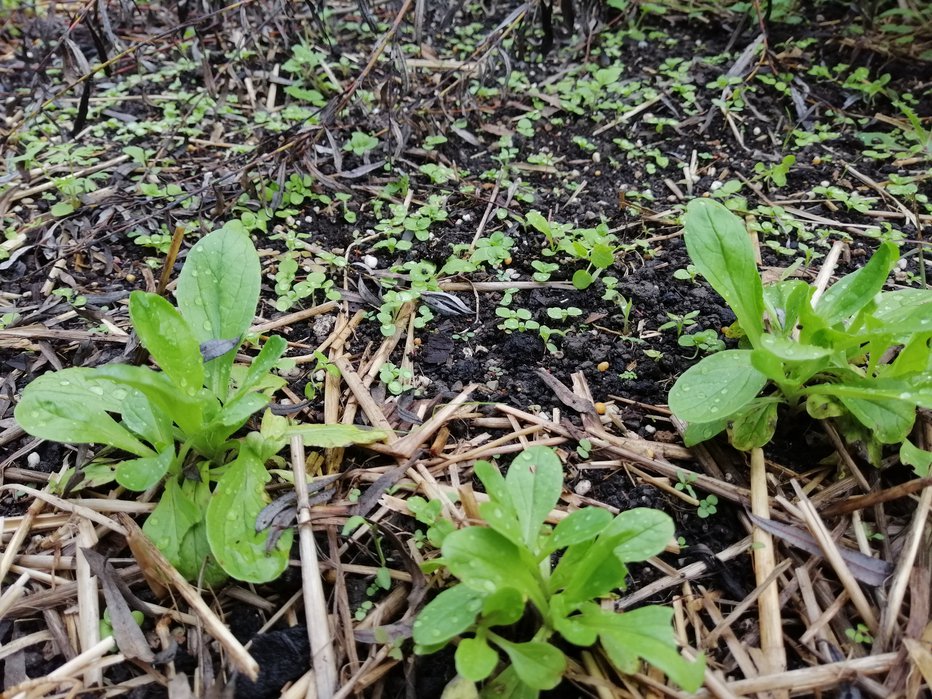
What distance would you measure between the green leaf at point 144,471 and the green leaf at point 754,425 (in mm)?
1206

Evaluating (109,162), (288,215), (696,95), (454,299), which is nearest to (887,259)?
(454,299)

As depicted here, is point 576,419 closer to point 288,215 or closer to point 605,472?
point 605,472

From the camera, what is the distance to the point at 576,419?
1.65 meters

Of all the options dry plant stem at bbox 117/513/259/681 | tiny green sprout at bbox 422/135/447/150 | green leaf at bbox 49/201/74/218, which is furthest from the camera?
tiny green sprout at bbox 422/135/447/150

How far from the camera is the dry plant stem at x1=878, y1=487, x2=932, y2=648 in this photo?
1.23 m

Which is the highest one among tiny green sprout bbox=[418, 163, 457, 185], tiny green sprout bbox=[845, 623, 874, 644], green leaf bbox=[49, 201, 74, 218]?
green leaf bbox=[49, 201, 74, 218]

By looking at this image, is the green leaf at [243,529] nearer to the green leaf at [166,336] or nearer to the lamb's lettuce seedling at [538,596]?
the green leaf at [166,336]

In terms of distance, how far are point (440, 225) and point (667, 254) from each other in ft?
2.39

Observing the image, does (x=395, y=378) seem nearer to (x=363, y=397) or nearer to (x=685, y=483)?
(x=363, y=397)

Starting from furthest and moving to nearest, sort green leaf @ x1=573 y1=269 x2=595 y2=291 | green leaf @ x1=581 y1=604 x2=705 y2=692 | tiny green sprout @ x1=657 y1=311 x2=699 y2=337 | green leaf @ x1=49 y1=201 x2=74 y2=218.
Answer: green leaf @ x1=49 y1=201 x2=74 y2=218 < green leaf @ x1=573 y1=269 x2=595 y2=291 < tiny green sprout @ x1=657 y1=311 x2=699 y2=337 < green leaf @ x1=581 y1=604 x2=705 y2=692

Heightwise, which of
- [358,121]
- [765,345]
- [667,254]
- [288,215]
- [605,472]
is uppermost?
[358,121]

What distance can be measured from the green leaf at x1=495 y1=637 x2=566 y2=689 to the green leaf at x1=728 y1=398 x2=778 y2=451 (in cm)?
67

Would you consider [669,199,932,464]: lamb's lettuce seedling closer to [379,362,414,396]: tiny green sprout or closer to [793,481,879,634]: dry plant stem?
[793,481,879,634]: dry plant stem

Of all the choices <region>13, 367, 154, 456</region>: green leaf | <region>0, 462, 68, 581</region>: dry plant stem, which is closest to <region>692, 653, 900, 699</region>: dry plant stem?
<region>13, 367, 154, 456</region>: green leaf
